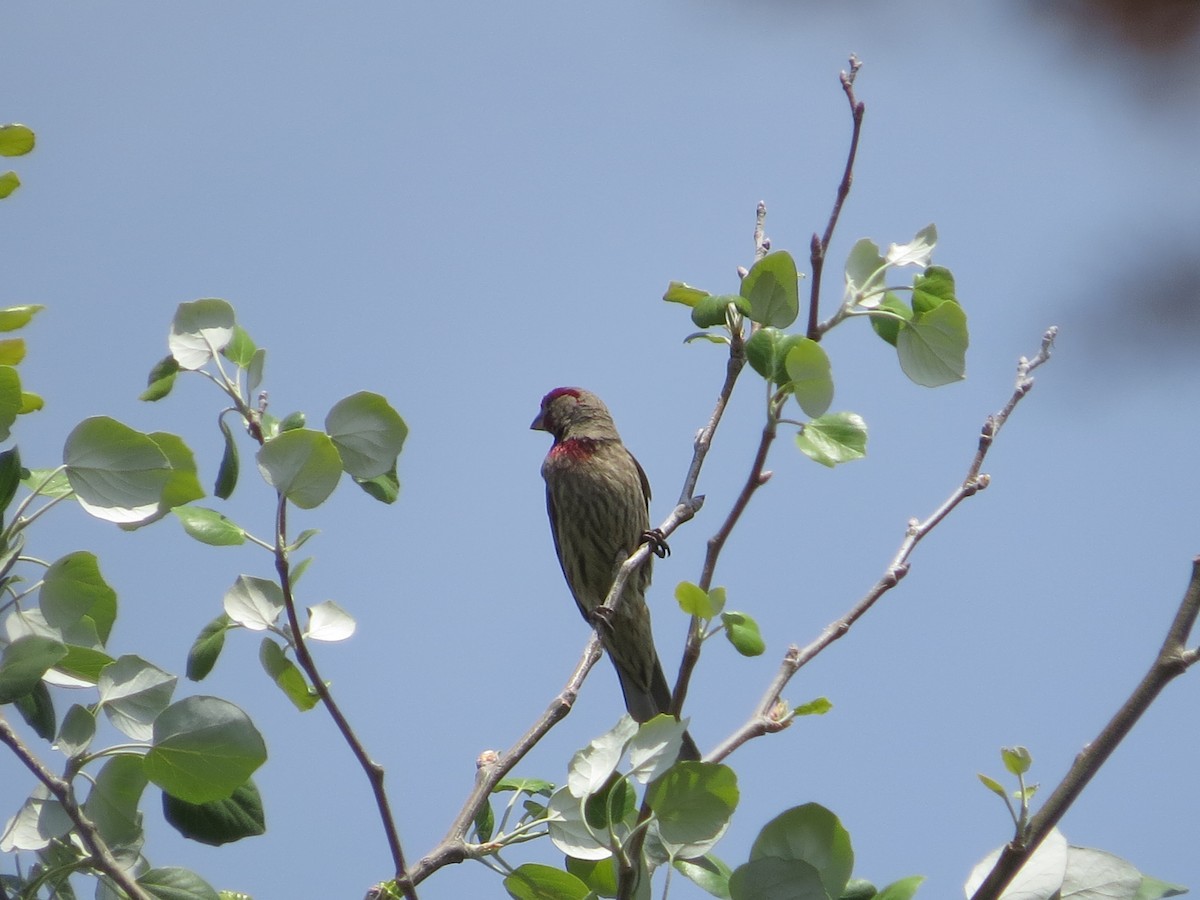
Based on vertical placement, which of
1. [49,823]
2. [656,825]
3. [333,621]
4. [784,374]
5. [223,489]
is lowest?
[49,823]

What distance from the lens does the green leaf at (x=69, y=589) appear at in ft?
8.11

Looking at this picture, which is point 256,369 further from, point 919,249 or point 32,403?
point 919,249

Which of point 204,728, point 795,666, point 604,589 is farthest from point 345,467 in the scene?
point 604,589

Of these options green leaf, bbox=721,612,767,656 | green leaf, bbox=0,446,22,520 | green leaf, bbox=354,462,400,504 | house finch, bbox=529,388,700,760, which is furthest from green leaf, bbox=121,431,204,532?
house finch, bbox=529,388,700,760

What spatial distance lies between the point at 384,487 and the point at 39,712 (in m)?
0.84

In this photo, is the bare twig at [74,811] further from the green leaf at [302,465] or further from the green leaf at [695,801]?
the green leaf at [695,801]

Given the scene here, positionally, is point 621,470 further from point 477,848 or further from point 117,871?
point 117,871

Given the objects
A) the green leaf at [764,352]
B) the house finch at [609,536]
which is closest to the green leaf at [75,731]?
the green leaf at [764,352]

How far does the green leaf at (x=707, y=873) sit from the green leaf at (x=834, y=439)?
2.89 feet

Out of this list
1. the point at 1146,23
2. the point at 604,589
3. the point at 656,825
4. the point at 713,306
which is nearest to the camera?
the point at 1146,23

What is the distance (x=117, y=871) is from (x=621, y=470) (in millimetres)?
4661

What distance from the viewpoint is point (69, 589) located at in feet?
8.13

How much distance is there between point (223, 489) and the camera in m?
2.75

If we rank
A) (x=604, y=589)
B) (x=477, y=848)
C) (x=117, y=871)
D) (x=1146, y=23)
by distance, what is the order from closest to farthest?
(x=1146, y=23), (x=117, y=871), (x=477, y=848), (x=604, y=589)
